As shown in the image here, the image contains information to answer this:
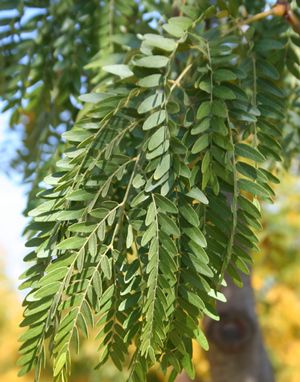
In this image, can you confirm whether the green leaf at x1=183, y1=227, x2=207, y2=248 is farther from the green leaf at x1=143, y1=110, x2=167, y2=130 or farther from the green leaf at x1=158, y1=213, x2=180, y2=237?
the green leaf at x1=143, y1=110, x2=167, y2=130

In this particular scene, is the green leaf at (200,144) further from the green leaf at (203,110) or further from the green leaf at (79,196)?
the green leaf at (79,196)

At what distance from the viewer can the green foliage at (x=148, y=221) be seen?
0.82 metres

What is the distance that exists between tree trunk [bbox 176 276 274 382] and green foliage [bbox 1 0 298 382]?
1115 millimetres

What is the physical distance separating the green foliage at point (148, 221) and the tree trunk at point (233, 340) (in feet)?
3.66

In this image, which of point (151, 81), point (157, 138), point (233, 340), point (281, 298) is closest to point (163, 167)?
point (157, 138)

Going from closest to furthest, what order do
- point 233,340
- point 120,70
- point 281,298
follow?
point 120,70, point 233,340, point 281,298

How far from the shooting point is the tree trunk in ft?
6.56

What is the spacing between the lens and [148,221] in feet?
2.66

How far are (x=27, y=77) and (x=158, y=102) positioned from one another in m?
0.51

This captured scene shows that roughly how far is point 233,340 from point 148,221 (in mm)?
1278

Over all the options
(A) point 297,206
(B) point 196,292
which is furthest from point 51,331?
(A) point 297,206

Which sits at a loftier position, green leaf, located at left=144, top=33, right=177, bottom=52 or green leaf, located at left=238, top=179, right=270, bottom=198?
green leaf, located at left=144, top=33, right=177, bottom=52

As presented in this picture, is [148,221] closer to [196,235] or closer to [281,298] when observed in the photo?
[196,235]

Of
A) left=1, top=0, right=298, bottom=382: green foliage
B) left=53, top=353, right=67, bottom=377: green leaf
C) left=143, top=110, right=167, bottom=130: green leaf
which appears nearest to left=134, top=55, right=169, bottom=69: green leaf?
left=1, top=0, right=298, bottom=382: green foliage
